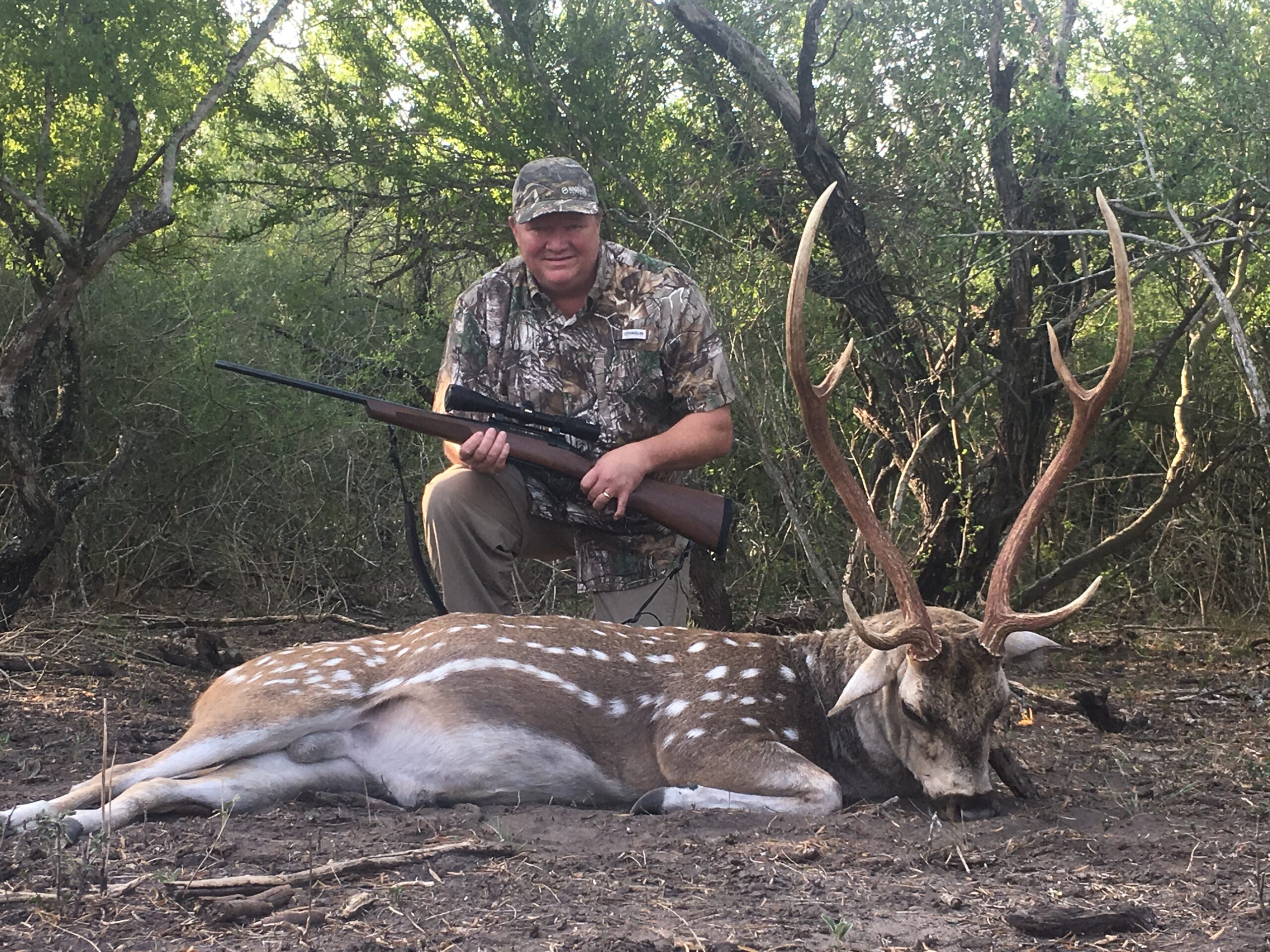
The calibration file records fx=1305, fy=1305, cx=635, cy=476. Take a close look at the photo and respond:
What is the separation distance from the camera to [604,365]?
6250mm

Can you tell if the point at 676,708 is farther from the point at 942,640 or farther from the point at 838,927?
the point at 838,927

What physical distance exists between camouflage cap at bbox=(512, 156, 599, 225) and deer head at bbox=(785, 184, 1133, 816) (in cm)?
187

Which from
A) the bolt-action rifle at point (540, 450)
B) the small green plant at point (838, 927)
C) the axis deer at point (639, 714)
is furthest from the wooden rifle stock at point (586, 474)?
the small green plant at point (838, 927)

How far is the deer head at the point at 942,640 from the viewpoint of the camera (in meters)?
4.34

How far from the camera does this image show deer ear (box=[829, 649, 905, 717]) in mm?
4465

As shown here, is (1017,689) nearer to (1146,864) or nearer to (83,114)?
(1146,864)

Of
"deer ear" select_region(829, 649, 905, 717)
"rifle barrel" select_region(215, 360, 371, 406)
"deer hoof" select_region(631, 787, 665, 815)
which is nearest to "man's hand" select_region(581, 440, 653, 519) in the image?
"rifle barrel" select_region(215, 360, 371, 406)

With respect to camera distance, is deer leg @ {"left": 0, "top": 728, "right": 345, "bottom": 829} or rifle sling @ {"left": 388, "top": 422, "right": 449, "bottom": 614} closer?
deer leg @ {"left": 0, "top": 728, "right": 345, "bottom": 829}

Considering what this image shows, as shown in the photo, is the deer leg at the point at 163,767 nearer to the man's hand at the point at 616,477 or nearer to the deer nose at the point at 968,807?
the man's hand at the point at 616,477

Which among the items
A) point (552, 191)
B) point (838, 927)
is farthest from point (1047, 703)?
point (838, 927)

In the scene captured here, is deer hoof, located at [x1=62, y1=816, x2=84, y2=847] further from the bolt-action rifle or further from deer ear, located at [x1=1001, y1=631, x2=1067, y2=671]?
deer ear, located at [x1=1001, y1=631, x2=1067, y2=671]

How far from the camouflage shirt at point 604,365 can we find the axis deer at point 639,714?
1.30 meters

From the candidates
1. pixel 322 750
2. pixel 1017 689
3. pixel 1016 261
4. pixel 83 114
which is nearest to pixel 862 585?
pixel 1017 689

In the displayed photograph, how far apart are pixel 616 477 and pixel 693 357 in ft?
2.77
